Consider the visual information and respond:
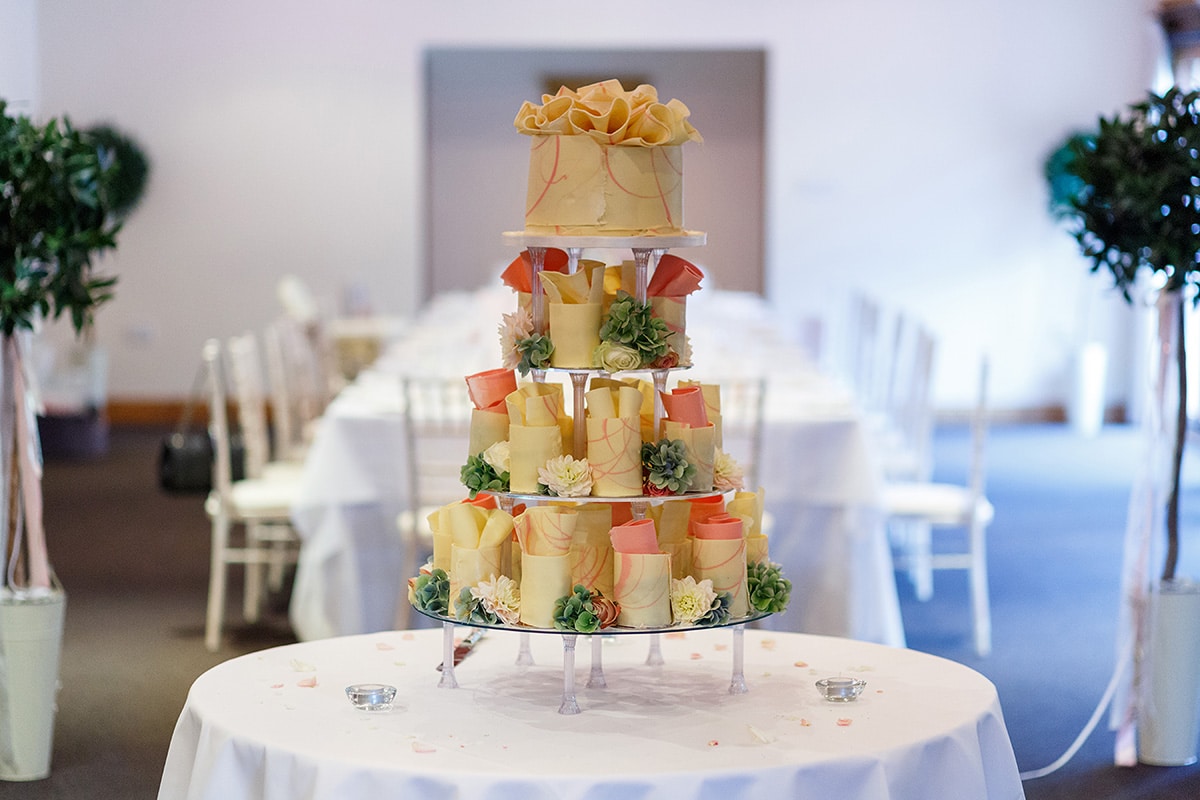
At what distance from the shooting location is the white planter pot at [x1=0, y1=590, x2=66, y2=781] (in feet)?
12.1

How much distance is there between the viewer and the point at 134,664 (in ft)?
16.0

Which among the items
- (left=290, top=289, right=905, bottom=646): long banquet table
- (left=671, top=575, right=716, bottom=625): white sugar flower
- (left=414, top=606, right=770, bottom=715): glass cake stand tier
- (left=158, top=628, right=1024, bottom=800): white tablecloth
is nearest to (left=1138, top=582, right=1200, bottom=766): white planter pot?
(left=290, top=289, right=905, bottom=646): long banquet table

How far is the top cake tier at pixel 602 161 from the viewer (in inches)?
94.3

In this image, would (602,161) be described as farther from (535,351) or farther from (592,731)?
(592,731)

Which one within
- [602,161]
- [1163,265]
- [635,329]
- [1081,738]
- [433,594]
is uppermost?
[602,161]

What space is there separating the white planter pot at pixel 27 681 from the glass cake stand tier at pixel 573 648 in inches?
53.8

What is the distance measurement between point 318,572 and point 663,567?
8.80 ft

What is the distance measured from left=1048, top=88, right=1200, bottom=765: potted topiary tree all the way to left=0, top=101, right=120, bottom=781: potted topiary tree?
2.38 m

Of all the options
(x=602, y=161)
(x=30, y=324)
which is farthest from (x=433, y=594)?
(x=30, y=324)

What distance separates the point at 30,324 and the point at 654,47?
7594mm

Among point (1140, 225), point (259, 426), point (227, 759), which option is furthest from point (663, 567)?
point (259, 426)

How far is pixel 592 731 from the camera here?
2270 millimetres

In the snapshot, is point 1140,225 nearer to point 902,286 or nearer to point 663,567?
point 663,567

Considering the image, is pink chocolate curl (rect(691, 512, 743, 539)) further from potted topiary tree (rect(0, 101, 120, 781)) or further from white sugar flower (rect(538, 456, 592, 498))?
potted topiary tree (rect(0, 101, 120, 781))
